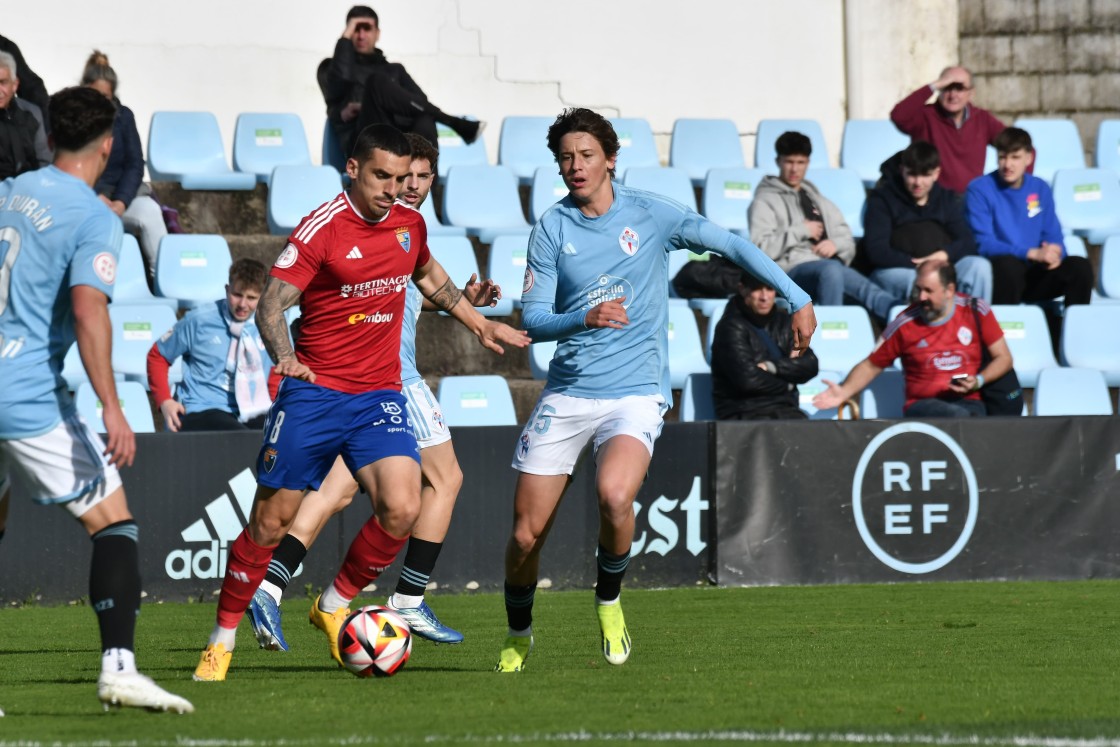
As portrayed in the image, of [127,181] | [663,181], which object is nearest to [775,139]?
[663,181]

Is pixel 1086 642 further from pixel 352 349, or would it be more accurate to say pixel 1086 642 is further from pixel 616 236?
pixel 352 349

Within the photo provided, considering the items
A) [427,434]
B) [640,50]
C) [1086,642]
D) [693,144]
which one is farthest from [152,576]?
[640,50]

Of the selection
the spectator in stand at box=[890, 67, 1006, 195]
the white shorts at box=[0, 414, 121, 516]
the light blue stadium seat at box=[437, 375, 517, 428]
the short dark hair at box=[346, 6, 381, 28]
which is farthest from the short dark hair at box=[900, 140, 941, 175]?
the white shorts at box=[0, 414, 121, 516]

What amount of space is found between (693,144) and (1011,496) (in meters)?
5.41

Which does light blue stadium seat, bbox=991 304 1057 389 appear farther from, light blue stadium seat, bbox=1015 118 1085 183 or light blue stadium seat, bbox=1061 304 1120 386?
light blue stadium seat, bbox=1015 118 1085 183

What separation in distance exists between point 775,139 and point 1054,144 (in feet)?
9.14

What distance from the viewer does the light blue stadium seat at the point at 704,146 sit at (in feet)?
51.0

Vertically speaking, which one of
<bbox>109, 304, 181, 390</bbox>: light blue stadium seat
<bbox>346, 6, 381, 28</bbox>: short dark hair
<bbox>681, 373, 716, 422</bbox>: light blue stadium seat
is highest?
<bbox>346, 6, 381, 28</bbox>: short dark hair

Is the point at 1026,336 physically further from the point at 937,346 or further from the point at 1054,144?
the point at 1054,144

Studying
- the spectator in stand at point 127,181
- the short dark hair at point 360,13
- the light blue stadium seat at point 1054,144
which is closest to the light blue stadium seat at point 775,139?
the light blue stadium seat at point 1054,144

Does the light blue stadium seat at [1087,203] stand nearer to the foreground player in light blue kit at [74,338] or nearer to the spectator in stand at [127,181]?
the spectator in stand at [127,181]

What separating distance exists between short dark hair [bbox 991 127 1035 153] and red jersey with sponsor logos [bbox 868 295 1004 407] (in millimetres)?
2128

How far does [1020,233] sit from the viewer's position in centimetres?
1366

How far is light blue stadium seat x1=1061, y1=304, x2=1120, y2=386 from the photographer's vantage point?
13289 mm
